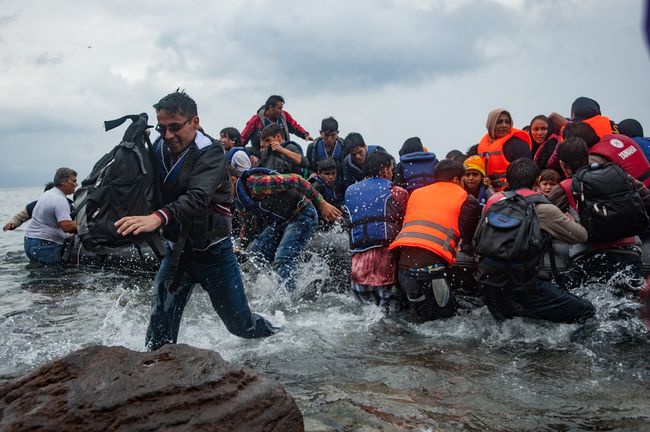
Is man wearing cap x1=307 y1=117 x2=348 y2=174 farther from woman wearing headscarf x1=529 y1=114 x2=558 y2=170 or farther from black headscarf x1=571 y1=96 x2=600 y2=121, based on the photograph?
black headscarf x1=571 y1=96 x2=600 y2=121

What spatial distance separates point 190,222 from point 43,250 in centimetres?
782

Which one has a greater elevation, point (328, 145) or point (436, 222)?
point (328, 145)

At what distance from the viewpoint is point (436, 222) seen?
5.88 m

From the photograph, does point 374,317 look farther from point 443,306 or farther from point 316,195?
point 316,195

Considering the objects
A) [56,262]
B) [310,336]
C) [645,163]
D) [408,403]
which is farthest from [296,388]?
[56,262]

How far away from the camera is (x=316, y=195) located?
7.27 meters

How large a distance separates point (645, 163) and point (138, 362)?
5.87 meters

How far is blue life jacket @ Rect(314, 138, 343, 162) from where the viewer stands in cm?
1045

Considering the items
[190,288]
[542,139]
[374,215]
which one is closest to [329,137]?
[542,139]

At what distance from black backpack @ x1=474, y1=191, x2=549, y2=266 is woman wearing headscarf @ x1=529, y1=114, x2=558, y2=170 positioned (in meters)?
2.84

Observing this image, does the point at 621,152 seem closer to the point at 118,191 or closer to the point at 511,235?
the point at 511,235

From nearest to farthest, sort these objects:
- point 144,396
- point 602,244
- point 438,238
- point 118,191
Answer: point 144,396, point 118,191, point 602,244, point 438,238

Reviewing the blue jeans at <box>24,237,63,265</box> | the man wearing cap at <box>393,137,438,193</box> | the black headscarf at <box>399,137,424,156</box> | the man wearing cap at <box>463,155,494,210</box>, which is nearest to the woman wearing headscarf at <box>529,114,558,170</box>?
the man wearing cap at <box>463,155,494,210</box>

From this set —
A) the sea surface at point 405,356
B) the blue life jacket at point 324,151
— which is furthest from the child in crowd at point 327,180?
the sea surface at point 405,356
